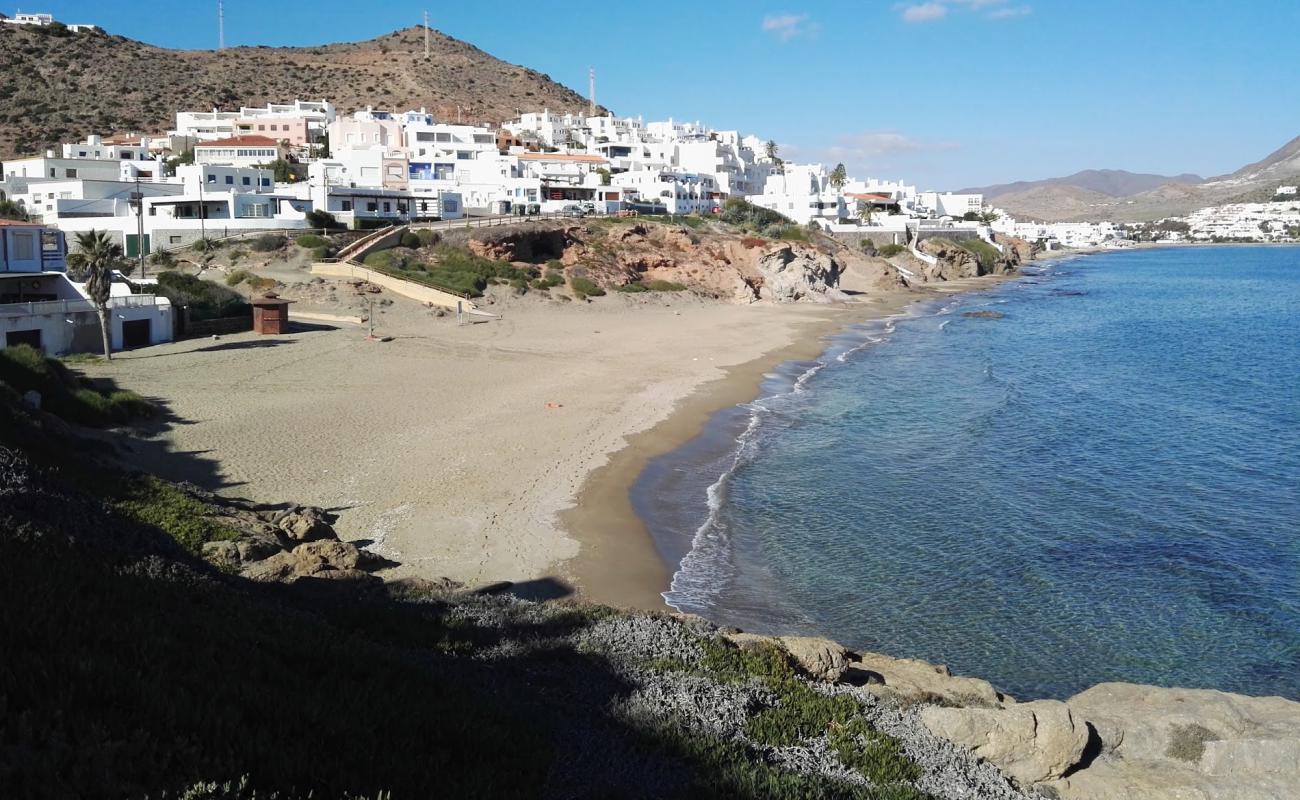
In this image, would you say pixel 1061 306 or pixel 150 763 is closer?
pixel 150 763

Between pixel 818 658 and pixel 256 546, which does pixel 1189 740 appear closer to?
pixel 818 658

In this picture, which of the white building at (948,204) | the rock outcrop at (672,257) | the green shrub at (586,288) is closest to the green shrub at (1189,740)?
the green shrub at (586,288)

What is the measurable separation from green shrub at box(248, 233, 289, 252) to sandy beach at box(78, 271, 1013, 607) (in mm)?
10570

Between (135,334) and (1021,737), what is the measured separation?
108 ft

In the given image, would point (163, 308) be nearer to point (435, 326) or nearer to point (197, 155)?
point (435, 326)

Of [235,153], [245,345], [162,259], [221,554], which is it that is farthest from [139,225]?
[221,554]

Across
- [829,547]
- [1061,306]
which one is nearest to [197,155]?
[1061,306]

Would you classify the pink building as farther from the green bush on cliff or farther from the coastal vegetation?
the green bush on cliff

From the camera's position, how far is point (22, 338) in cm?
2908

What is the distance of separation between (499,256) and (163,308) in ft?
75.7

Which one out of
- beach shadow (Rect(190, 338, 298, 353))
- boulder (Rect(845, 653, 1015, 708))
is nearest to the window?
beach shadow (Rect(190, 338, 298, 353))

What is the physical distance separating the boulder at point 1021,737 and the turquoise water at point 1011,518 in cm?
441

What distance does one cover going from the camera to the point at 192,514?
46.5ft

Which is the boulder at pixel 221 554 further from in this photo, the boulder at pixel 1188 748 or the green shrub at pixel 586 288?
the green shrub at pixel 586 288
